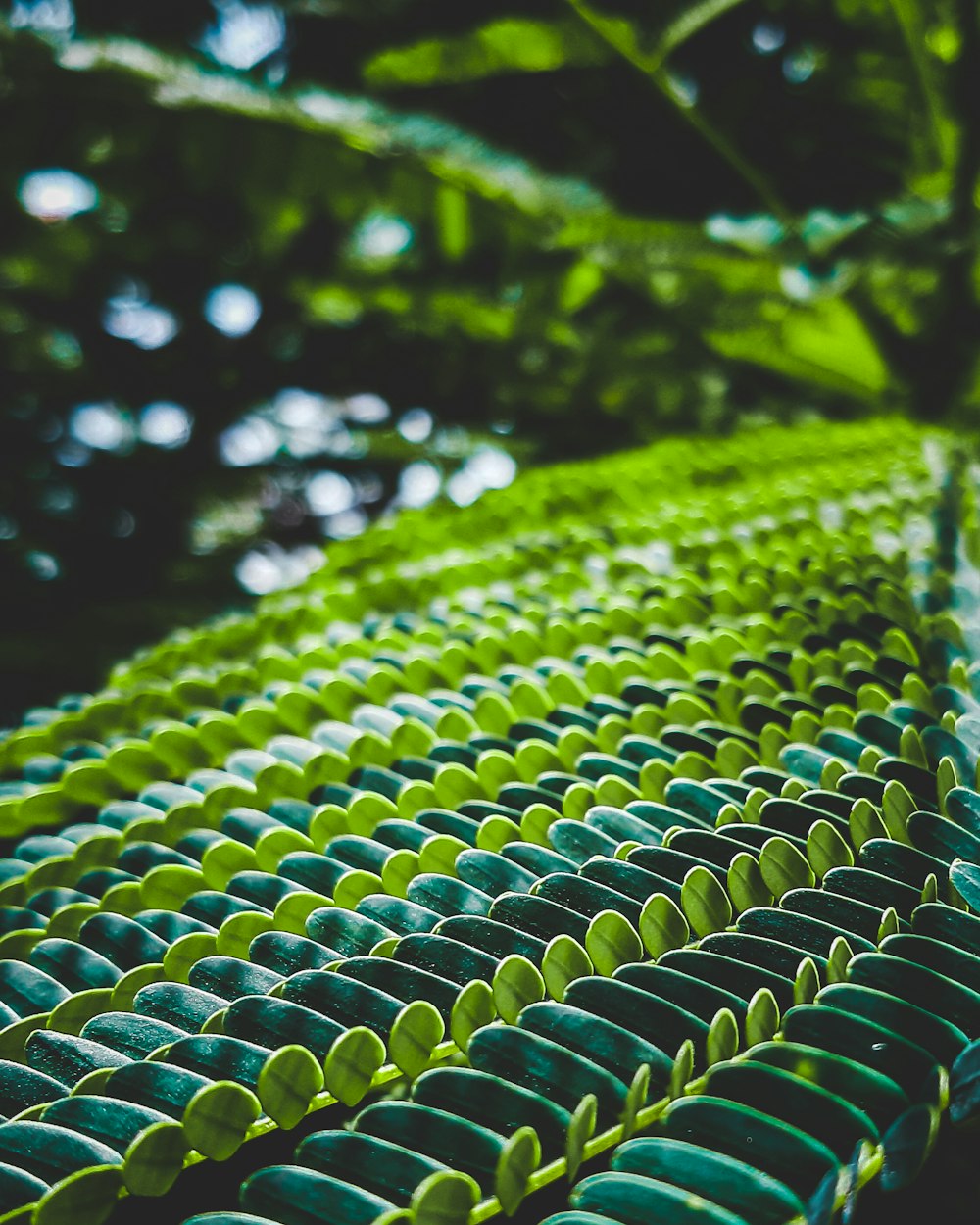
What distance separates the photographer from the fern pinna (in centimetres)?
33

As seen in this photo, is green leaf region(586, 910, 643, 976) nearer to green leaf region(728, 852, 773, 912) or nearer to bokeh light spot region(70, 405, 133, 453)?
green leaf region(728, 852, 773, 912)

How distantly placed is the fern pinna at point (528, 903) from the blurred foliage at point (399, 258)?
0.43 meters

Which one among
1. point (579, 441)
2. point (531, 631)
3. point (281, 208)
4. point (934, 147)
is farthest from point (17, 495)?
point (934, 147)

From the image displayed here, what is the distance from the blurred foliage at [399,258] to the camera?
3.53 feet

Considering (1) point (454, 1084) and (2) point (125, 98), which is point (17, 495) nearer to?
(2) point (125, 98)

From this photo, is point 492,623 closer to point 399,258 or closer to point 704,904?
point 704,904

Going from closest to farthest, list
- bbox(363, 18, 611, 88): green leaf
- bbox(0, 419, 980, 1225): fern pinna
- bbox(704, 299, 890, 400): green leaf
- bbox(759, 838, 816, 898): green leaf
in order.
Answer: bbox(0, 419, 980, 1225): fern pinna, bbox(759, 838, 816, 898): green leaf, bbox(363, 18, 611, 88): green leaf, bbox(704, 299, 890, 400): green leaf

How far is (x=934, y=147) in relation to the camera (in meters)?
1.10

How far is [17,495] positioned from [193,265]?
43cm

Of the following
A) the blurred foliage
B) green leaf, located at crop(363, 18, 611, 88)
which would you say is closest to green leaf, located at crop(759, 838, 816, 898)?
the blurred foliage

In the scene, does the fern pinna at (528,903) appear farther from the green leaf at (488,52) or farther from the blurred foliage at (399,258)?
the green leaf at (488,52)

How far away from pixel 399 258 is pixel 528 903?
45.3 inches

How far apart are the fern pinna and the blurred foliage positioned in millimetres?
427

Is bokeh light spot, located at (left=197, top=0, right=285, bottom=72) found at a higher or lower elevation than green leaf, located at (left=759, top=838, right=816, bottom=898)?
higher
